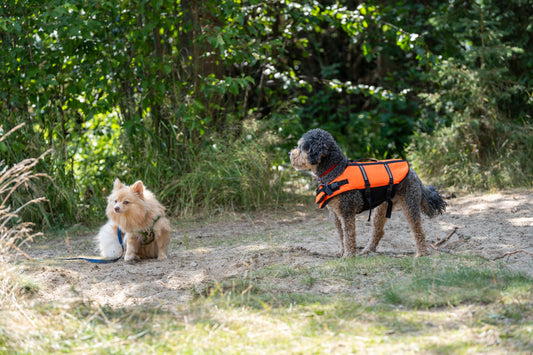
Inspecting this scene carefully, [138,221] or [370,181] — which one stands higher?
[370,181]

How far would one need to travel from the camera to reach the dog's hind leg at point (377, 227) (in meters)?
5.91

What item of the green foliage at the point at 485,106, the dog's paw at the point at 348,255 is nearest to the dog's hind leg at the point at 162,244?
the dog's paw at the point at 348,255

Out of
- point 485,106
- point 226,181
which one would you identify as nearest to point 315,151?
point 226,181

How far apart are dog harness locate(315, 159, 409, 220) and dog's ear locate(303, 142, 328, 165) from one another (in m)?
0.28

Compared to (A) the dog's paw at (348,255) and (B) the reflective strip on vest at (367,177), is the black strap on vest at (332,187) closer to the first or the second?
(B) the reflective strip on vest at (367,177)

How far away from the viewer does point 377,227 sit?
5.94 m

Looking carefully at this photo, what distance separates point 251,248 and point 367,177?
1640mm

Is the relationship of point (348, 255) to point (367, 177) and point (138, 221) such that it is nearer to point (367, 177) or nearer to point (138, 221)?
point (367, 177)

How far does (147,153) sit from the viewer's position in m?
9.13

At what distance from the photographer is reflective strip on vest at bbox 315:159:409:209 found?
17.7 feet

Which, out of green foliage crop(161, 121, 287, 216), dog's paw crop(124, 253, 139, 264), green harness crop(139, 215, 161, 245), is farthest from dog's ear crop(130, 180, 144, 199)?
green foliage crop(161, 121, 287, 216)

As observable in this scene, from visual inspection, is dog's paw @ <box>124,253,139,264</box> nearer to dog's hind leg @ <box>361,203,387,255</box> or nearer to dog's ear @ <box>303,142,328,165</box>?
dog's ear @ <box>303,142,328,165</box>

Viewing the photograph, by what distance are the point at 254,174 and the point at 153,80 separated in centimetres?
216

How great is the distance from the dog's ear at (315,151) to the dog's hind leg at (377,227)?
3.21 feet
